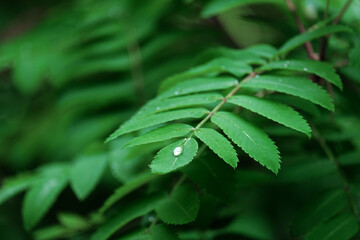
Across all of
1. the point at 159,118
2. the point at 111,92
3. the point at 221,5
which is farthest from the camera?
the point at 111,92

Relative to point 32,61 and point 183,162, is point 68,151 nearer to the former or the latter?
point 32,61

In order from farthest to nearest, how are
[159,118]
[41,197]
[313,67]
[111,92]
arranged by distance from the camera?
1. [111,92]
2. [41,197]
3. [313,67]
4. [159,118]

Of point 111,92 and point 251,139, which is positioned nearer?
point 251,139

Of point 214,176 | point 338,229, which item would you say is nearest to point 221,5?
point 214,176

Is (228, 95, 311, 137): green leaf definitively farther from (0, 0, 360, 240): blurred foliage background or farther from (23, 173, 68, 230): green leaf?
(23, 173, 68, 230): green leaf

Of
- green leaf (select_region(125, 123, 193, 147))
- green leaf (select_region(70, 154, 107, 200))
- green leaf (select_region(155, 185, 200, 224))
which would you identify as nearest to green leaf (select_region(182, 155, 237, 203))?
green leaf (select_region(155, 185, 200, 224))

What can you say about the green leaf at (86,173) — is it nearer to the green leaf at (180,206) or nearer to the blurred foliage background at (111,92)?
the blurred foliage background at (111,92)

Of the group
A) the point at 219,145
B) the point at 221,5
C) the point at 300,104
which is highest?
the point at 221,5

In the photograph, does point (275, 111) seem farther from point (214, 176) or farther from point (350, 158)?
point (350, 158)

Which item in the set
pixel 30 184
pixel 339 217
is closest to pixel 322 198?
pixel 339 217
